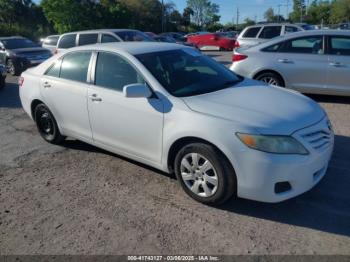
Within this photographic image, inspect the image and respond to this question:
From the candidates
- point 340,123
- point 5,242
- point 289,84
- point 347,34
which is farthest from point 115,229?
point 347,34

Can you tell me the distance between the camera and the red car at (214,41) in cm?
2701

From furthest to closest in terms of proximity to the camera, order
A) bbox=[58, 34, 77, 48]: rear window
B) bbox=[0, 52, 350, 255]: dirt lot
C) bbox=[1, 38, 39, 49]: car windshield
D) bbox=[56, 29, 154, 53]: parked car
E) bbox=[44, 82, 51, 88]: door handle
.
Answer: bbox=[1, 38, 39, 49]: car windshield → bbox=[58, 34, 77, 48]: rear window → bbox=[56, 29, 154, 53]: parked car → bbox=[44, 82, 51, 88]: door handle → bbox=[0, 52, 350, 255]: dirt lot

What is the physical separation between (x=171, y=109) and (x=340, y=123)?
3766 mm

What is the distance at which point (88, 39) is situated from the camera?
12.4m

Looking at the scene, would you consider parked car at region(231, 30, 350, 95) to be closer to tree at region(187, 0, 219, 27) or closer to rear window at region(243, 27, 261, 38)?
rear window at region(243, 27, 261, 38)

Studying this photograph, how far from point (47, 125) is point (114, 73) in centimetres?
184

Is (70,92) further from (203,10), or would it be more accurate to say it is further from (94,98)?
(203,10)

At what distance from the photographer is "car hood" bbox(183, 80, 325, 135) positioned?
351 cm

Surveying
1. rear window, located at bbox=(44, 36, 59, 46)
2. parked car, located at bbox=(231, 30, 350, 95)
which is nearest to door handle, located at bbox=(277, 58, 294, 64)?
parked car, located at bbox=(231, 30, 350, 95)

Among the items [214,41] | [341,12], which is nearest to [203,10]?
[341,12]

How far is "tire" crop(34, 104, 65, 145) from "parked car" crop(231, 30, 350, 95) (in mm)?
4338

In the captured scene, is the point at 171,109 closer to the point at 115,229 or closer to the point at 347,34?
the point at 115,229

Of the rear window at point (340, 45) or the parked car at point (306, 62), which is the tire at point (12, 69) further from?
the rear window at point (340, 45)

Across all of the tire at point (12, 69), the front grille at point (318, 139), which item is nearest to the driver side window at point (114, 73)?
the front grille at point (318, 139)
